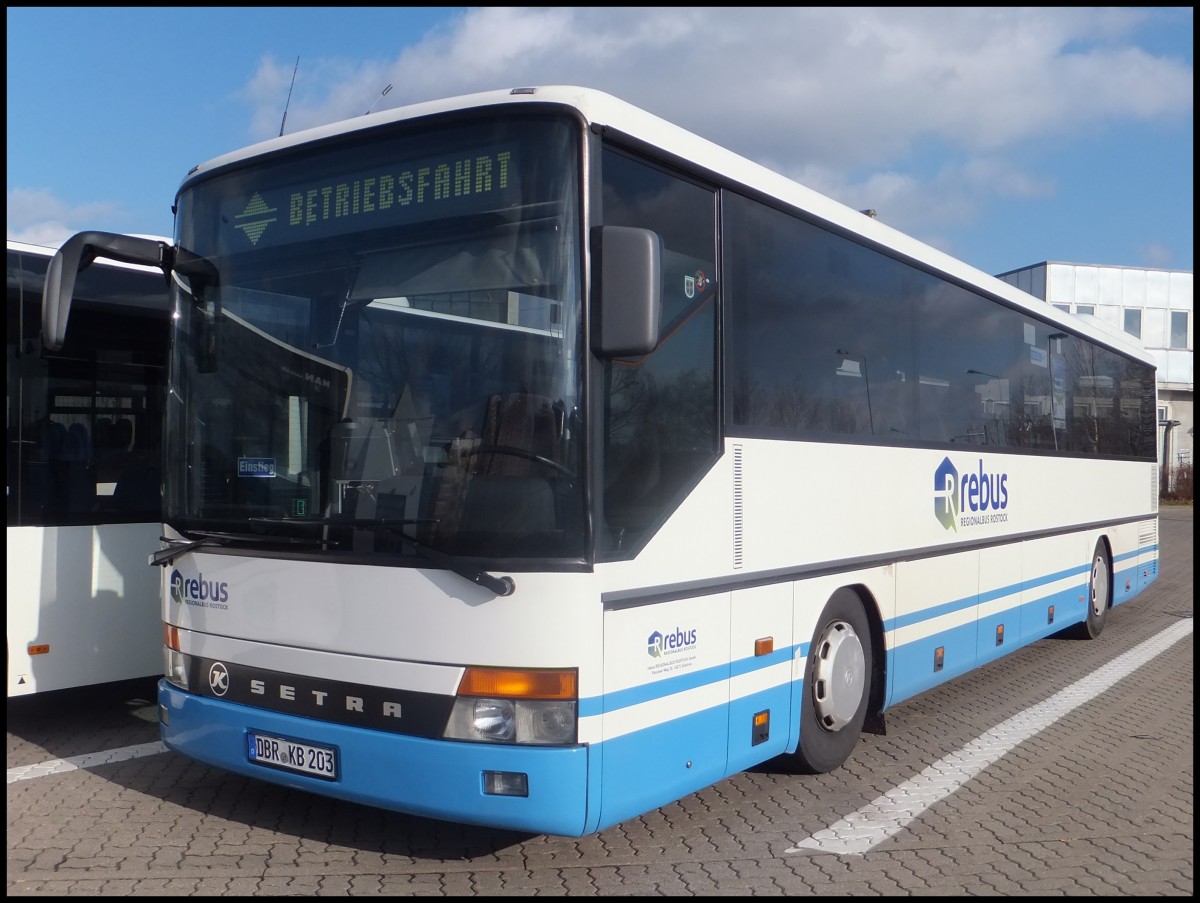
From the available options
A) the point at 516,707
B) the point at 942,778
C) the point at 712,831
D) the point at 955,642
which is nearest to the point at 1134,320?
the point at 955,642

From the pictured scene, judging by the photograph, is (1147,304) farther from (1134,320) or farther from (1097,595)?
(1097,595)

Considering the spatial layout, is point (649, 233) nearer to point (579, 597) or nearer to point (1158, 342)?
point (579, 597)

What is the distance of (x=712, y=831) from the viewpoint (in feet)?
18.4

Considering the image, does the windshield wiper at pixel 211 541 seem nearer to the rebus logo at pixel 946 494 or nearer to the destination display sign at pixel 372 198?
the destination display sign at pixel 372 198

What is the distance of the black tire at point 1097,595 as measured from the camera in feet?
38.6

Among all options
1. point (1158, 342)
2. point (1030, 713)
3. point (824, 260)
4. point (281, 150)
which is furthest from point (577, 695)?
point (1158, 342)

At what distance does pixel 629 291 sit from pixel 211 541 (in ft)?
7.74

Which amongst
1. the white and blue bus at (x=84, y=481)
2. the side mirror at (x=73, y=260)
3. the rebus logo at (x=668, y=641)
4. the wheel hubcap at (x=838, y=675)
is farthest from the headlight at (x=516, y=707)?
the white and blue bus at (x=84, y=481)

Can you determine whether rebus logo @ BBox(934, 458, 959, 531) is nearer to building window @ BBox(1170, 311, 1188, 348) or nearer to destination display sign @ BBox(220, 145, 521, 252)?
destination display sign @ BBox(220, 145, 521, 252)

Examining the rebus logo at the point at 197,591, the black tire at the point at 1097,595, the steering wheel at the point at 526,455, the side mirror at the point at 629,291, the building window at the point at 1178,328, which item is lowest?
the black tire at the point at 1097,595

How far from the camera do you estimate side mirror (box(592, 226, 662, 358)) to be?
446 cm

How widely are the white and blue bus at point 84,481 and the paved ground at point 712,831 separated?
0.65m

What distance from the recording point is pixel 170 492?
5.66 m

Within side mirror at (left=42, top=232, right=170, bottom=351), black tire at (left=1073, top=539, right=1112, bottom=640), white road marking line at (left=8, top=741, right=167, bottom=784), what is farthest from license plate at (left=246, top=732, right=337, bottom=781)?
black tire at (left=1073, top=539, right=1112, bottom=640)
